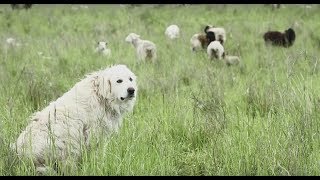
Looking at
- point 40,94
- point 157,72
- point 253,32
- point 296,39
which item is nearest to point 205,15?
point 253,32

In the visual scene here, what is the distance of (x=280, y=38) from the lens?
13117 millimetres

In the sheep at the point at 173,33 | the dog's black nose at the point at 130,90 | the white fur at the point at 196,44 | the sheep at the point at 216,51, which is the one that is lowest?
the dog's black nose at the point at 130,90

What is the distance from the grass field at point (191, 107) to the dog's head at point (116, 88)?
236 millimetres

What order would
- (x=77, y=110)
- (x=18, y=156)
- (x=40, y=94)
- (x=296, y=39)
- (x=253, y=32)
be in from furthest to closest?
(x=253, y=32), (x=296, y=39), (x=40, y=94), (x=77, y=110), (x=18, y=156)

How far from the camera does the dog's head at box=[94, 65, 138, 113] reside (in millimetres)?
4863

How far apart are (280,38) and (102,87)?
29.7 feet

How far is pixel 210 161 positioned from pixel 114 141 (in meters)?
0.75

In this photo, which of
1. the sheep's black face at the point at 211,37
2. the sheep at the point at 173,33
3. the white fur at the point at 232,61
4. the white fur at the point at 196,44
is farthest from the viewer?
the sheep at the point at 173,33

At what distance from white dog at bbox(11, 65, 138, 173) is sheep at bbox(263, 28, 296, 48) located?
8.53m

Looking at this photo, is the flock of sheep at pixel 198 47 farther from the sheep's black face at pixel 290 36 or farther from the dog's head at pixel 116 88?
the dog's head at pixel 116 88

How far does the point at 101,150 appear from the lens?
154 inches

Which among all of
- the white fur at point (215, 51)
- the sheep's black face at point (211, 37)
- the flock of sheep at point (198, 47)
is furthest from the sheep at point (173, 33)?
the white fur at point (215, 51)

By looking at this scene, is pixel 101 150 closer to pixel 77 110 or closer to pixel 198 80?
pixel 77 110

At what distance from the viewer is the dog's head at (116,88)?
486 cm
